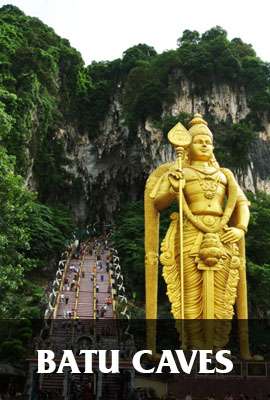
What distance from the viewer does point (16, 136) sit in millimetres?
20453

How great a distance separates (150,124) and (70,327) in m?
15.5

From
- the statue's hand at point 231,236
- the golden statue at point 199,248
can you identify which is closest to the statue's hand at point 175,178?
the golden statue at point 199,248

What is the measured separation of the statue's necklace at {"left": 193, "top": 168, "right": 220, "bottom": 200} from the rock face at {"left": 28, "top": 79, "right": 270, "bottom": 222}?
1511cm

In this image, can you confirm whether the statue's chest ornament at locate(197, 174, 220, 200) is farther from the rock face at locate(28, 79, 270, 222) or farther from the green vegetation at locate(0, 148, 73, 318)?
the rock face at locate(28, 79, 270, 222)

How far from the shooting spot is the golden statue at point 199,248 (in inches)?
306

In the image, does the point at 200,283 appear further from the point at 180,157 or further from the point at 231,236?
the point at 180,157

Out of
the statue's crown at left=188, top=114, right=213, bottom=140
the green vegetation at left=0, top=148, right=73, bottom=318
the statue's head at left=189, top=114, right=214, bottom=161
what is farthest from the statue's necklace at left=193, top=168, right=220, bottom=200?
the green vegetation at left=0, top=148, right=73, bottom=318

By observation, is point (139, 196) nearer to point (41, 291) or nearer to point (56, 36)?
point (56, 36)

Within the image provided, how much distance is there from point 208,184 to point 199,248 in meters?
1.04

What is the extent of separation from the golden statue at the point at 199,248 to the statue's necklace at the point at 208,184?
0.05 feet

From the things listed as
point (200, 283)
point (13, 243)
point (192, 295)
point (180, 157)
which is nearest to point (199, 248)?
point (200, 283)

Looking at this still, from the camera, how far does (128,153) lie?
29203mm

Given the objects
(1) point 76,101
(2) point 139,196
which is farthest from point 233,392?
(1) point 76,101

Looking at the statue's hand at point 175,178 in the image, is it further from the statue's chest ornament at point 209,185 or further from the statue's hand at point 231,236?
the statue's hand at point 231,236
